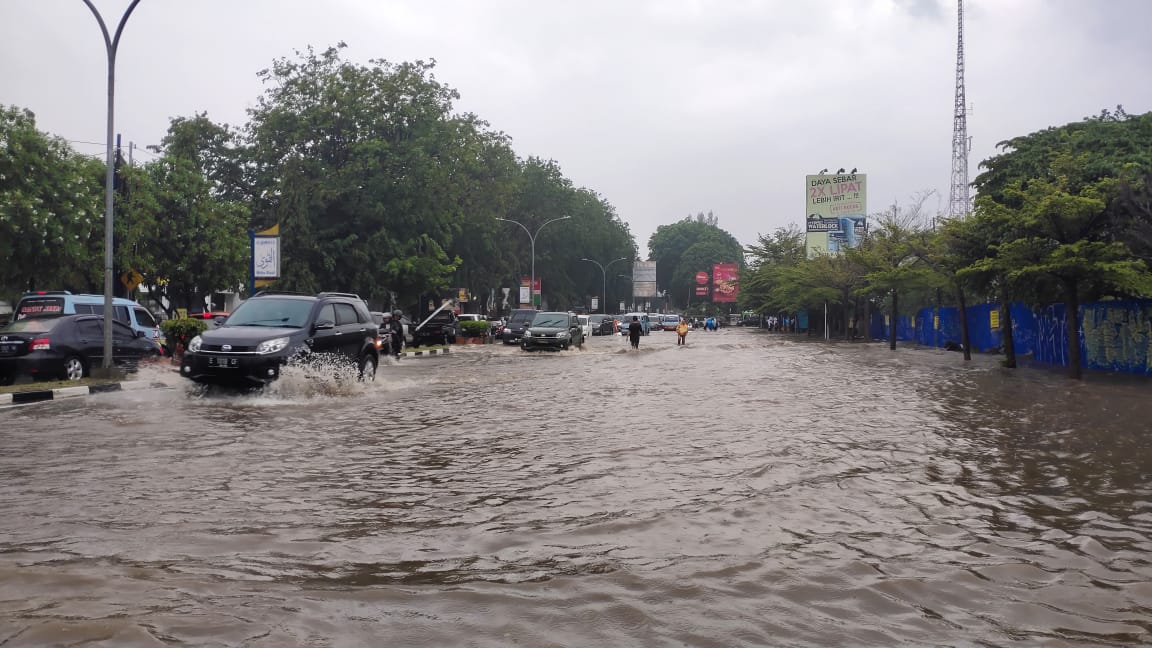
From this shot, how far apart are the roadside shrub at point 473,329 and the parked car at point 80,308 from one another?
2187cm

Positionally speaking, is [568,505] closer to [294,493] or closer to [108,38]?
[294,493]

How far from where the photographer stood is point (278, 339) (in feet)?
44.8

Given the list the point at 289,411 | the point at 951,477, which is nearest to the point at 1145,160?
the point at 951,477

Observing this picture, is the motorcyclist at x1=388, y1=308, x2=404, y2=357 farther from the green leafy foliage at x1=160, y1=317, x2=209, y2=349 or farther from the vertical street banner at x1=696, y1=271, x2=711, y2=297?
the vertical street banner at x1=696, y1=271, x2=711, y2=297

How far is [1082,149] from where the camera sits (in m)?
27.6

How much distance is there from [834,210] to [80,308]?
5974 centimetres

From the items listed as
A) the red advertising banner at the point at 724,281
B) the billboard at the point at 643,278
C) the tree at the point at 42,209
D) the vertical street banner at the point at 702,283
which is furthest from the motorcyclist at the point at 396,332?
the vertical street banner at the point at 702,283

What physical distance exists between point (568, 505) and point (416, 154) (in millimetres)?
34615

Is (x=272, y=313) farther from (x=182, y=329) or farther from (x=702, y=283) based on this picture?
(x=702, y=283)

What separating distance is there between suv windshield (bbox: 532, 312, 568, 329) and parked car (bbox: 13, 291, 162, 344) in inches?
622

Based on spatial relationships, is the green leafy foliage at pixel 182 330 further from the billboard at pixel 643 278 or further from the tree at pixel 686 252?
the tree at pixel 686 252

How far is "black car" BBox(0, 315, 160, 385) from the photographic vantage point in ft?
52.1

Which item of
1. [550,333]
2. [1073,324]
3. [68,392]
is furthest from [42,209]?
[1073,324]

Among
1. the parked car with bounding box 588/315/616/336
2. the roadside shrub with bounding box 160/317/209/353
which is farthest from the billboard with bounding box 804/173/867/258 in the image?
the roadside shrub with bounding box 160/317/209/353
